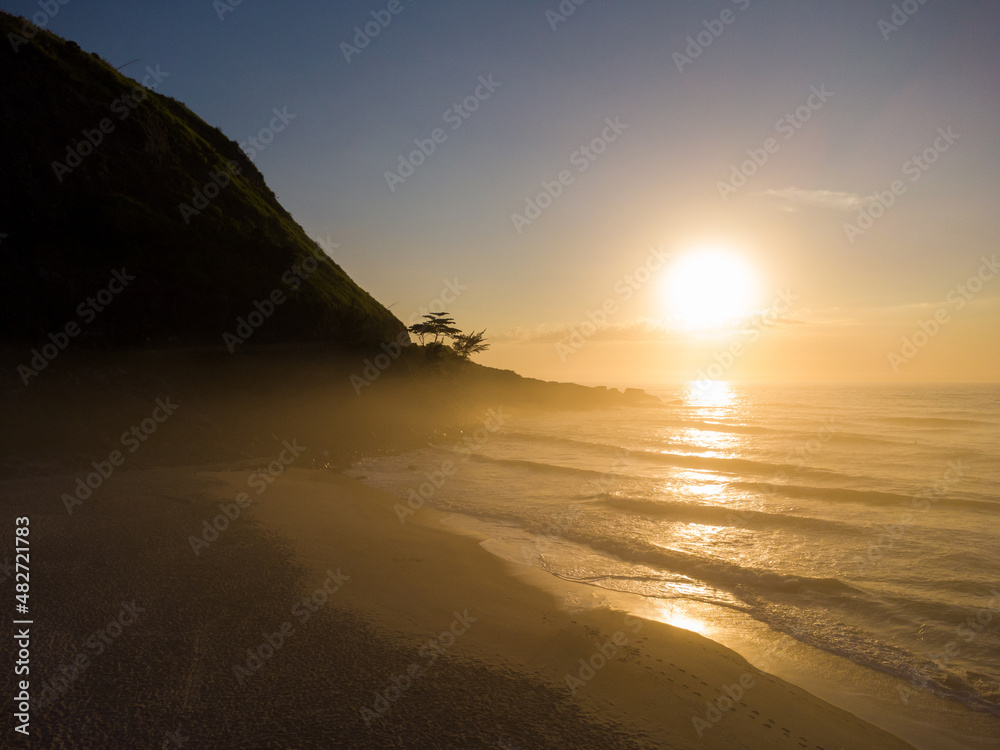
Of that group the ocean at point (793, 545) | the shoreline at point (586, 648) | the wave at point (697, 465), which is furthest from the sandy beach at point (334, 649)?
the wave at point (697, 465)

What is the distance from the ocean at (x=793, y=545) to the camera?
661 centimetres

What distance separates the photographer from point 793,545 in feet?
39.3

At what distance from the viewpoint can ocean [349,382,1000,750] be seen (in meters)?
6.61

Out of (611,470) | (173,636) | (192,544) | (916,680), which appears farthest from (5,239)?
(916,680)

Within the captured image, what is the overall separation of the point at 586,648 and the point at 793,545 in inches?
331

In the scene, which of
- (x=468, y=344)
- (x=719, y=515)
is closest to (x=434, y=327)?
(x=468, y=344)

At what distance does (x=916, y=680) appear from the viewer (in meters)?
6.43

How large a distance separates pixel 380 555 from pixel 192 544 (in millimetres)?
2911

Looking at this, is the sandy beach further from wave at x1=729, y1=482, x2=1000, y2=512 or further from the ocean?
wave at x1=729, y1=482, x2=1000, y2=512

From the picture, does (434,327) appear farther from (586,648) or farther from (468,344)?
(586,648)

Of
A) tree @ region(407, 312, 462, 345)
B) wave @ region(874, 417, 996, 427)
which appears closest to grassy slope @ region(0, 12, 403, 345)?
tree @ region(407, 312, 462, 345)

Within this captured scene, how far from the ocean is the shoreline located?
0.89m

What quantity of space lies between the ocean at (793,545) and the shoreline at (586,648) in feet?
2.93

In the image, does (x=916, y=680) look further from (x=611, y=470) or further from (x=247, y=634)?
(x=611, y=470)
